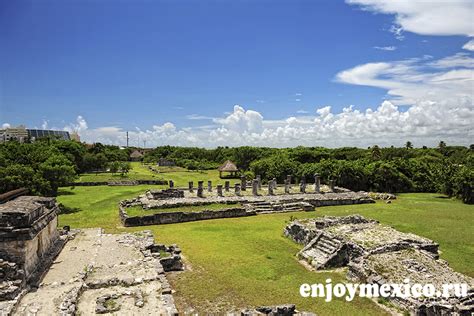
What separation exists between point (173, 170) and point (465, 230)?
46052mm

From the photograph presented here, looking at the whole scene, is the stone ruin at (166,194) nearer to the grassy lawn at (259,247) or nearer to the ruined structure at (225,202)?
the ruined structure at (225,202)

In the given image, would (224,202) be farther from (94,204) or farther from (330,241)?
(330,241)

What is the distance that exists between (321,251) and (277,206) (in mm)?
11485

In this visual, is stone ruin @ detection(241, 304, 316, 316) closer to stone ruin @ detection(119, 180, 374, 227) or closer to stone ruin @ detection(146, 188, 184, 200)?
stone ruin @ detection(119, 180, 374, 227)

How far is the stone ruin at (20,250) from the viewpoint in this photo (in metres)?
10.7

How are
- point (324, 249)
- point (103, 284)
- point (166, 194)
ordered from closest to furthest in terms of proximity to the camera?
point (103, 284) < point (324, 249) < point (166, 194)

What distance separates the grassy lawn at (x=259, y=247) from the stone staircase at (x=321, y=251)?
577 mm

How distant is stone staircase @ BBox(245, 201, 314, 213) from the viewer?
26.5 m

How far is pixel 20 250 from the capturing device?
11.8 meters

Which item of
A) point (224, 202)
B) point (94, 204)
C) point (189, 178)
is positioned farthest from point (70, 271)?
point (189, 178)

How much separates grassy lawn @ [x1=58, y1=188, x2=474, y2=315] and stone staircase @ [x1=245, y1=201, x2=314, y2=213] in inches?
38.6

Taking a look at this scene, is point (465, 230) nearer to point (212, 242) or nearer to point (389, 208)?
point (389, 208)

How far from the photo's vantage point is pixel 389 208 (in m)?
27.8

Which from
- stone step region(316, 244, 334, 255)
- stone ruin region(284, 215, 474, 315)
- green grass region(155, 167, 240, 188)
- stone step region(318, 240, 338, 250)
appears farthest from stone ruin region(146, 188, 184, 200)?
stone step region(316, 244, 334, 255)
